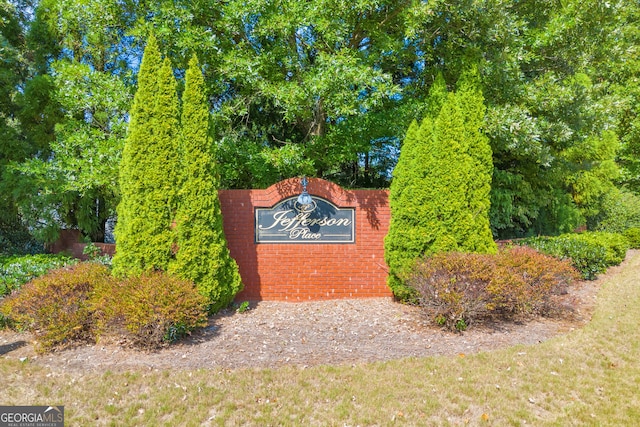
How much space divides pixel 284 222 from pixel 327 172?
3947 millimetres

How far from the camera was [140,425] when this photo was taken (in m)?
2.93

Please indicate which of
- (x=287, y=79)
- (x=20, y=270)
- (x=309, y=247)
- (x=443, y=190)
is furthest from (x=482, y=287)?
(x=20, y=270)

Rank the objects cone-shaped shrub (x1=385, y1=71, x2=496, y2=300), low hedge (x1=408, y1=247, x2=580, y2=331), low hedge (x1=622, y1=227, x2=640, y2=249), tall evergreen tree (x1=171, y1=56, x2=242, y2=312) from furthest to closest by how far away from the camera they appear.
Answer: low hedge (x1=622, y1=227, x2=640, y2=249), cone-shaped shrub (x1=385, y1=71, x2=496, y2=300), tall evergreen tree (x1=171, y1=56, x2=242, y2=312), low hedge (x1=408, y1=247, x2=580, y2=331)

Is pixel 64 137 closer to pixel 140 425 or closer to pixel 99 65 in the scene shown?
pixel 99 65

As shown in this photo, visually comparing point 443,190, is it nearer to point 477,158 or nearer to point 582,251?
point 477,158

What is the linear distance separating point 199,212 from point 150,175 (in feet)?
2.95

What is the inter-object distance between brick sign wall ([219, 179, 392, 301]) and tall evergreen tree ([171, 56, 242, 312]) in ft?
2.64

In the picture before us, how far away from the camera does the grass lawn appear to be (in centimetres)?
304

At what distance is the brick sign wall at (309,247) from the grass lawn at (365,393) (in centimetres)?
278

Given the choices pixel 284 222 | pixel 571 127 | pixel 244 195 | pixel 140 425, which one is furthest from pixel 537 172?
pixel 140 425

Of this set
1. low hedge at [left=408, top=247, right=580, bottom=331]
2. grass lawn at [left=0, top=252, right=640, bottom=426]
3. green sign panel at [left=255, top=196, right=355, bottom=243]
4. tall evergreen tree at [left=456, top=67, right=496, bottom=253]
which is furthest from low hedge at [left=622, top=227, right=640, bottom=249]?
green sign panel at [left=255, top=196, right=355, bottom=243]

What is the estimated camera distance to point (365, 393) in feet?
11.0

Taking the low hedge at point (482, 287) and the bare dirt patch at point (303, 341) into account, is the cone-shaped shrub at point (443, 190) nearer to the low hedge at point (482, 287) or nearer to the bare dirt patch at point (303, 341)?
the low hedge at point (482, 287)

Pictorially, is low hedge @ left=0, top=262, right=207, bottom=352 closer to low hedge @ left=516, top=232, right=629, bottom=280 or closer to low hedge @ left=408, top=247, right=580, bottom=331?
low hedge @ left=408, top=247, right=580, bottom=331
